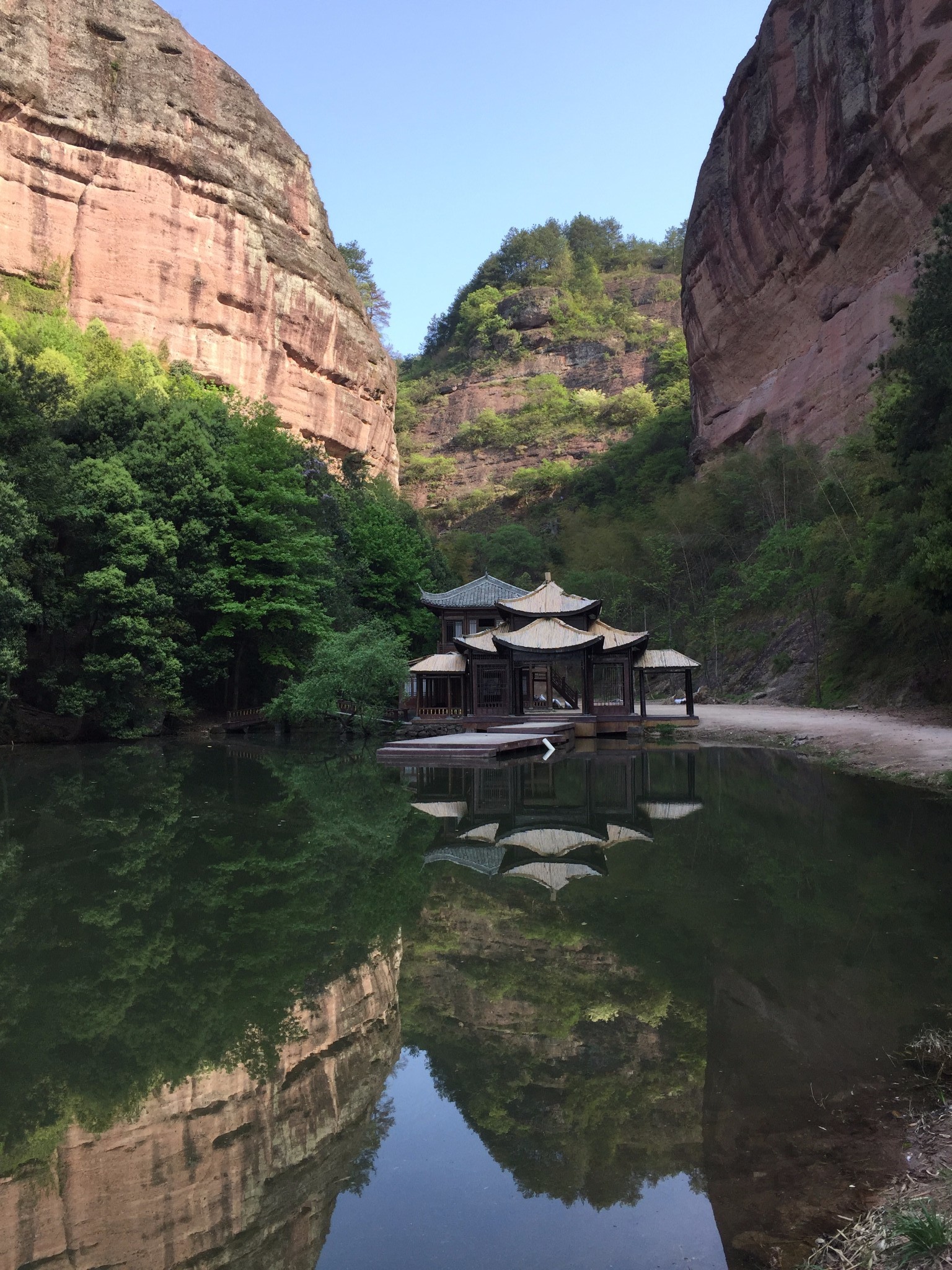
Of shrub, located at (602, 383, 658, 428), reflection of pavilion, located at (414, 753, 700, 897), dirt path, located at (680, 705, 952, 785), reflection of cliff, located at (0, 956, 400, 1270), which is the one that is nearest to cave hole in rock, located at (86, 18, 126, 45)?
reflection of pavilion, located at (414, 753, 700, 897)

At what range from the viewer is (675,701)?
32.0m

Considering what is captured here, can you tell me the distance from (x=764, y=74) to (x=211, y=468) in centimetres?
2633

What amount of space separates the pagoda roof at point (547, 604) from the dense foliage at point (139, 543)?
5.64 m

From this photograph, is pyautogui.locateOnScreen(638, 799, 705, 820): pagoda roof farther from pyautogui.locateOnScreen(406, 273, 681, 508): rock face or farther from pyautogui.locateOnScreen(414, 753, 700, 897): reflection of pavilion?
pyautogui.locateOnScreen(406, 273, 681, 508): rock face

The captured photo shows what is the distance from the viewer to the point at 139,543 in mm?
21484

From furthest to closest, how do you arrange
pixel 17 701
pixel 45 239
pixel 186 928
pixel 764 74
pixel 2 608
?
pixel 764 74, pixel 45 239, pixel 17 701, pixel 2 608, pixel 186 928

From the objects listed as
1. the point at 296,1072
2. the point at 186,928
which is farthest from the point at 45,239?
the point at 296,1072

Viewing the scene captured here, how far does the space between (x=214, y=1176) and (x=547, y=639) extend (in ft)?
66.8

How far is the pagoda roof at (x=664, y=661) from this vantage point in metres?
24.5

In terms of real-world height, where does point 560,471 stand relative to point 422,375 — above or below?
below

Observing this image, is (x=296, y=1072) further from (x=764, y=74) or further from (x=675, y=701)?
(x=764, y=74)

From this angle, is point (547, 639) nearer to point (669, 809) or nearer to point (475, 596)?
point (475, 596)

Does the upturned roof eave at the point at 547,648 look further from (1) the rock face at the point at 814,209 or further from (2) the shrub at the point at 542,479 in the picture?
(2) the shrub at the point at 542,479

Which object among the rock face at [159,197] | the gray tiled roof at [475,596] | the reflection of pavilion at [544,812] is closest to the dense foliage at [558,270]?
the rock face at [159,197]
